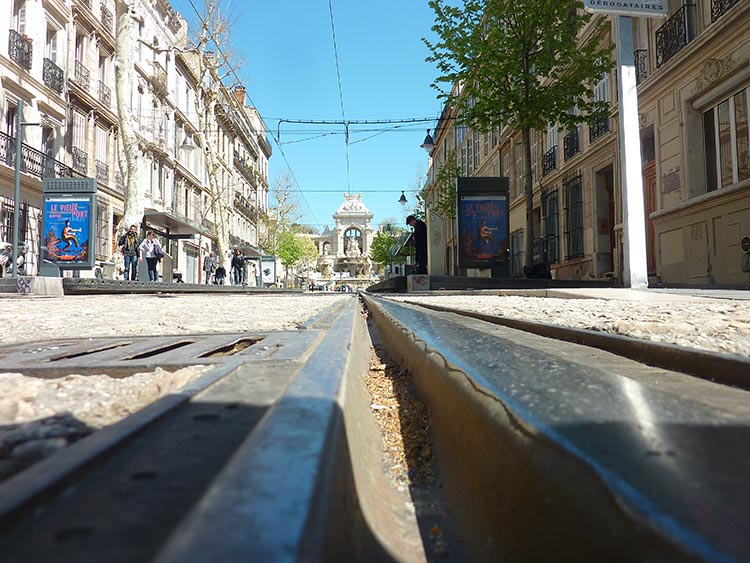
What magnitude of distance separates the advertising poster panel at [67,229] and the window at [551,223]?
45.8 feet

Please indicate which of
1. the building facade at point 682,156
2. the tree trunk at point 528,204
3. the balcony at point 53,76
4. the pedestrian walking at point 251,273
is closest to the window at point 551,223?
the building facade at point 682,156

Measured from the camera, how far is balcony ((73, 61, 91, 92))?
19.9 m

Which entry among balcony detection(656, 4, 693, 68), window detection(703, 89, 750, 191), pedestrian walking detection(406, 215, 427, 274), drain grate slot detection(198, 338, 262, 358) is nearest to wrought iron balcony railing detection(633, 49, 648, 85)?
balcony detection(656, 4, 693, 68)

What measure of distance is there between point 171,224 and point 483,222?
1251cm

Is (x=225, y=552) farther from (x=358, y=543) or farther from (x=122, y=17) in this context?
(x=122, y=17)

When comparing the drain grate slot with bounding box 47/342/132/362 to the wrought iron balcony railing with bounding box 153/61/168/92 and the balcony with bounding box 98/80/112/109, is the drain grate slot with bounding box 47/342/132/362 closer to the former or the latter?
the balcony with bounding box 98/80/112/109

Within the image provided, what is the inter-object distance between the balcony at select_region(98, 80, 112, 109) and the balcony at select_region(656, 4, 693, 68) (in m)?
20.1

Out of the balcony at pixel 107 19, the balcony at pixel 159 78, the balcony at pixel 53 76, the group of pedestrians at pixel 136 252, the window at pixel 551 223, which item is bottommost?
the group of pedestrians at pixel 136 252

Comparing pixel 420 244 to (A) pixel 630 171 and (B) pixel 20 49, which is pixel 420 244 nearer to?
(A) pixel 630 171

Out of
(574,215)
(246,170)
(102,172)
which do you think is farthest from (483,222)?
(246,170)

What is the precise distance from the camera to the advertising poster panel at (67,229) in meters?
13.4

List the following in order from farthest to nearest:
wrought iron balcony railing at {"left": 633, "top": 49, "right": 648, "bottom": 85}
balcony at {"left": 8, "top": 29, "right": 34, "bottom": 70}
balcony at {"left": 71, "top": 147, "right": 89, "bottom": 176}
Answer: balcony at {"left": 71, "top": 147, "right": 89, "bottom": 176}, balcony at {"left": 8, "top": 29, "right": 34, "bottom": 70}, wrought iron balcony railing at {"left": 633, "top": 49, "right": 648, "bottom": 85}

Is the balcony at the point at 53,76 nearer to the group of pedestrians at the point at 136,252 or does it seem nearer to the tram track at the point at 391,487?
the group of pedestrians at the point at 136,252

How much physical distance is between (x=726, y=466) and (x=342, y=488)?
443 mm
